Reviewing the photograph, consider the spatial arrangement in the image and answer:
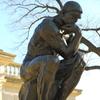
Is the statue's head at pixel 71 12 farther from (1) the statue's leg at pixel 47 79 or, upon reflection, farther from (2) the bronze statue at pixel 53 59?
(1) the statue's leg at pixel 47 79

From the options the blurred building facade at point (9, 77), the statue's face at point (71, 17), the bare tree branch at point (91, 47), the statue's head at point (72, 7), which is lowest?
the blurred building facade at point (9, 77)

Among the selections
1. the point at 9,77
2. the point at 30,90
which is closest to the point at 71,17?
the point at 30,90

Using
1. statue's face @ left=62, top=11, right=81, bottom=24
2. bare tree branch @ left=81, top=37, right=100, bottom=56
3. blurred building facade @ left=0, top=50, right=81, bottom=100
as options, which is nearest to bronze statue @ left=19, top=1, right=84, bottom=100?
statue's face @ left=62, top=11, right=81, bottom=24

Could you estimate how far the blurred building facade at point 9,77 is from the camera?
3447 cm

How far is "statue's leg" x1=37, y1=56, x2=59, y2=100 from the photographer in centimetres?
667

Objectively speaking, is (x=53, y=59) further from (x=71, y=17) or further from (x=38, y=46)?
(x=71, y=17)

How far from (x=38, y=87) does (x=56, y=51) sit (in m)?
0.46

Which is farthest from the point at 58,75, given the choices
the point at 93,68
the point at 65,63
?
the point at 93,68

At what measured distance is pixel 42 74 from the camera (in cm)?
673

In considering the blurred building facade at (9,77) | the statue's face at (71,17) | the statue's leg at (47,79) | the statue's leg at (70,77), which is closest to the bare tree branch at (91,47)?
the blurred building facade at (9,77)

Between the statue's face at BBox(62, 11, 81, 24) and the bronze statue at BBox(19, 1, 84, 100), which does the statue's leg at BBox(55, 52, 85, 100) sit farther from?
the statue's face at BBox(62, 11, 81, 24)

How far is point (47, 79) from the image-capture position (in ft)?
22.1

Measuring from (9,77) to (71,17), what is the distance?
28.1 m

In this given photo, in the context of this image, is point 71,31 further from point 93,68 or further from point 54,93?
point 93,68
